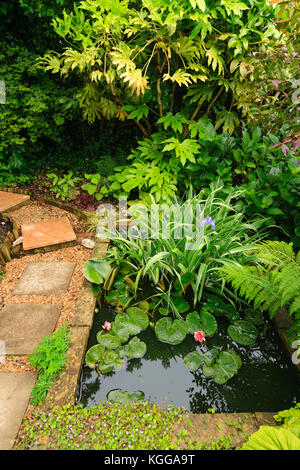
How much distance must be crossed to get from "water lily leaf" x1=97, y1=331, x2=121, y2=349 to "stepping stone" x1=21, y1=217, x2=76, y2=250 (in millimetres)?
1081

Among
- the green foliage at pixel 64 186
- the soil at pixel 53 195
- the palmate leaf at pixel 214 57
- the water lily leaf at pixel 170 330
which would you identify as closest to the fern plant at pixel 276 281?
the water lily leaf at pixel 170 330

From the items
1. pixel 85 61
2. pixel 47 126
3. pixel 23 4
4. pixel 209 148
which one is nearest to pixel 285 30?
pixel 209 148

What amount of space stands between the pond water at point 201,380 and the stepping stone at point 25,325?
12.7 inches

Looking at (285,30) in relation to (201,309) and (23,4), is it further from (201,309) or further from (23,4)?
(23,4)

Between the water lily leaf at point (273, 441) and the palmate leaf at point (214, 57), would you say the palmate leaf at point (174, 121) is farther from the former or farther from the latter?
the water lily leaf at point (273, 441)

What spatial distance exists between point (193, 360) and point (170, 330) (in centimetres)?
22

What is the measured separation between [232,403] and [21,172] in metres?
3.04

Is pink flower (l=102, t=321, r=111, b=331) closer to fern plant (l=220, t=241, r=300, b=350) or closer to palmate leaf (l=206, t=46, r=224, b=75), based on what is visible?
fern plant (l=220, t=241, r=300, b=350)

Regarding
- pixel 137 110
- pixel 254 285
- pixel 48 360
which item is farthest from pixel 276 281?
pixel 137 110

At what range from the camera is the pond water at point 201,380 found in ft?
5.07

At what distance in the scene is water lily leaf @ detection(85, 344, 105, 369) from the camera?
1.67 metres

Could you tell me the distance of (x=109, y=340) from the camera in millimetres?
1774

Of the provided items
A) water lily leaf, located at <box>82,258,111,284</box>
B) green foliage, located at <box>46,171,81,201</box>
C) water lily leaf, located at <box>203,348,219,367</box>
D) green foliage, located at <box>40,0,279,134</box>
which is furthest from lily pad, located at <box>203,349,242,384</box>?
green foliage, located at <box>46,171,81,201</box>

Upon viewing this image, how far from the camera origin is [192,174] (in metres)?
2.74
